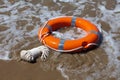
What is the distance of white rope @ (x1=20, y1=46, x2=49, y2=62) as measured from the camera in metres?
5.45

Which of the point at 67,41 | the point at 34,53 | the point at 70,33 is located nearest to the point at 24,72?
the point at 34,53

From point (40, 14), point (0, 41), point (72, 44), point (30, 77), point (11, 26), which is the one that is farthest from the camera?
point (40, 14)

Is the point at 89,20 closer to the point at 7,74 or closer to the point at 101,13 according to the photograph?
the point at 101,13

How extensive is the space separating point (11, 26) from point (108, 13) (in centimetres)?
242

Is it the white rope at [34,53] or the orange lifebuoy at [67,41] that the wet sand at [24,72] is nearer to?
the white rope at [34,53]

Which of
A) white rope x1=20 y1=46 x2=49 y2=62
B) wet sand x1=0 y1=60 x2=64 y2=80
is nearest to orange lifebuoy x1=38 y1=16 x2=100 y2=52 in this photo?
white rope x1=20 y1=46 x2=49 y2=62

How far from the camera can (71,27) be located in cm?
637

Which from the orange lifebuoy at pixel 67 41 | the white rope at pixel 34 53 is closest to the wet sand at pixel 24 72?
the white rope at pixel 34 53

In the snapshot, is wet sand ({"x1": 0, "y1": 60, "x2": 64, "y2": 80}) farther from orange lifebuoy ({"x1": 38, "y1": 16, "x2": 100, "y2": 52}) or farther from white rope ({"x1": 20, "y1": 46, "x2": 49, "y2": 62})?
orange lifebuoy ({"x1": 38, "y1": 16, "x2": 100, "y2": 52})

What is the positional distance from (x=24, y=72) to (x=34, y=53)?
0.48 meters

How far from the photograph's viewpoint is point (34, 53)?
18.2 feet

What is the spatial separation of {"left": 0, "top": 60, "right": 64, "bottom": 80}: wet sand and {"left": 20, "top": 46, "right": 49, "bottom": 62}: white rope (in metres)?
0.12

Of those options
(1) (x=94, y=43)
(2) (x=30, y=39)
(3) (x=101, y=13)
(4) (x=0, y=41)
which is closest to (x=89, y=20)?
(3) (x=101, y=13)

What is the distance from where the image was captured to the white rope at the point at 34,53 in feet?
17.9
